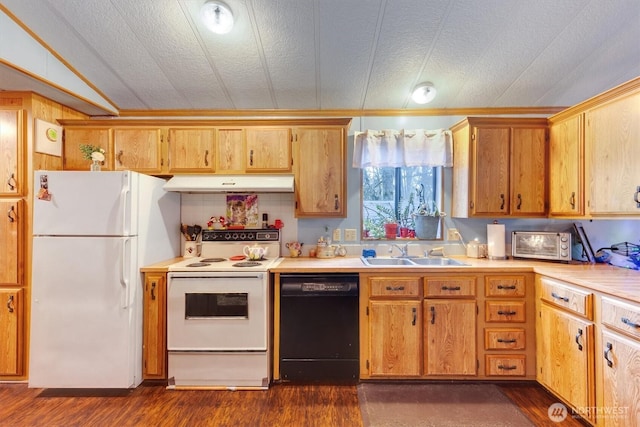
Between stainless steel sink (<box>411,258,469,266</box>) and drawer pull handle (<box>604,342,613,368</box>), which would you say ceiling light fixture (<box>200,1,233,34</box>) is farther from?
drawer pull handle (<box>604,342,613,368</box>)

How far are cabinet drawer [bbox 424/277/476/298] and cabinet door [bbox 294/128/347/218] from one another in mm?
923

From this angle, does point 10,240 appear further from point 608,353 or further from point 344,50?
point 608,353

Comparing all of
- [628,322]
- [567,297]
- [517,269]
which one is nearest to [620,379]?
[628,322]

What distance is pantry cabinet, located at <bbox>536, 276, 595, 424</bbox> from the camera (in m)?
1.77

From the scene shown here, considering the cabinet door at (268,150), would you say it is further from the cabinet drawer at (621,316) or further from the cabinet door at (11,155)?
the cabinet drawer at (621,316)

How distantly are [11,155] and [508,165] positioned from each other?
4.07m

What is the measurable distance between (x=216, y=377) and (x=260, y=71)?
2.44 m

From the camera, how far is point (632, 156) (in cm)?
190

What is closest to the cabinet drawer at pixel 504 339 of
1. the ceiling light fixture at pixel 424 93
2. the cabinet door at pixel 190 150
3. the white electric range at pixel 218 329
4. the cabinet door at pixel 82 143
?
the white electric range at pixel 218 329

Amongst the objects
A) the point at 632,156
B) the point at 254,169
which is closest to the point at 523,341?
the point at 632,156

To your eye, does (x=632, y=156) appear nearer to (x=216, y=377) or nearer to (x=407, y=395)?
(x=407, y=395)

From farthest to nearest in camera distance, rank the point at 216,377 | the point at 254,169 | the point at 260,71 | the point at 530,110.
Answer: the point at 530,110 < the point at 254,169 < the point at 260,71 < the point at 216,377

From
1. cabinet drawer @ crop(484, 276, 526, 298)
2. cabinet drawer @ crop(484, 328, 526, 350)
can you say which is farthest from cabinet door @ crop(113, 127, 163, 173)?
cabinet drawer @ crop(484, 328, 526, 350)

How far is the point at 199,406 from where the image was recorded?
2.06 metres
